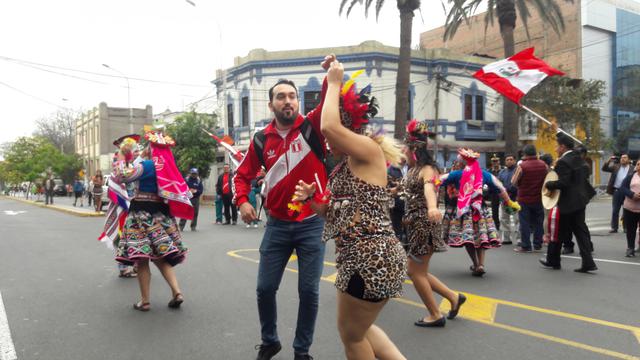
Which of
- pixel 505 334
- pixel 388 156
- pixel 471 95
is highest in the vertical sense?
pixel 471 95

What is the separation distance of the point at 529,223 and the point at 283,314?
6.37 meters

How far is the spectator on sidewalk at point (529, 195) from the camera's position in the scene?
978 cm

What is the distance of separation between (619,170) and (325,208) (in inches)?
429

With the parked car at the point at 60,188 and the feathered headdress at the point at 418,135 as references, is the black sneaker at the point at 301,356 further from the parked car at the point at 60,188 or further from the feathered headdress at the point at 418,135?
the parked car at the point at 60,188

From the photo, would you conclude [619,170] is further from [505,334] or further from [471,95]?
[471,95]

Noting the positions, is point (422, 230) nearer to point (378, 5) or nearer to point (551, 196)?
point (551, 196)

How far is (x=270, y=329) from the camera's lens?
400 cm

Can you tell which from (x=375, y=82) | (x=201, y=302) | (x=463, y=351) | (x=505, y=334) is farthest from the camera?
(x=375, y=82)

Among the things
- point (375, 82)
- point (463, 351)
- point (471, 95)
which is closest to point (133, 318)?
point (463, 351)

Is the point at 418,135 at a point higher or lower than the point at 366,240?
higher

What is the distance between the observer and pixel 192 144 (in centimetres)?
2919

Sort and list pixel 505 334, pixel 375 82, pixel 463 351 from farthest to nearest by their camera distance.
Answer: pixel 375 82 < pixel 505 334 < pixel 463 351

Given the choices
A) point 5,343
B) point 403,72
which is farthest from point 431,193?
point 403,72

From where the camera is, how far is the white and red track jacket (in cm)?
382
